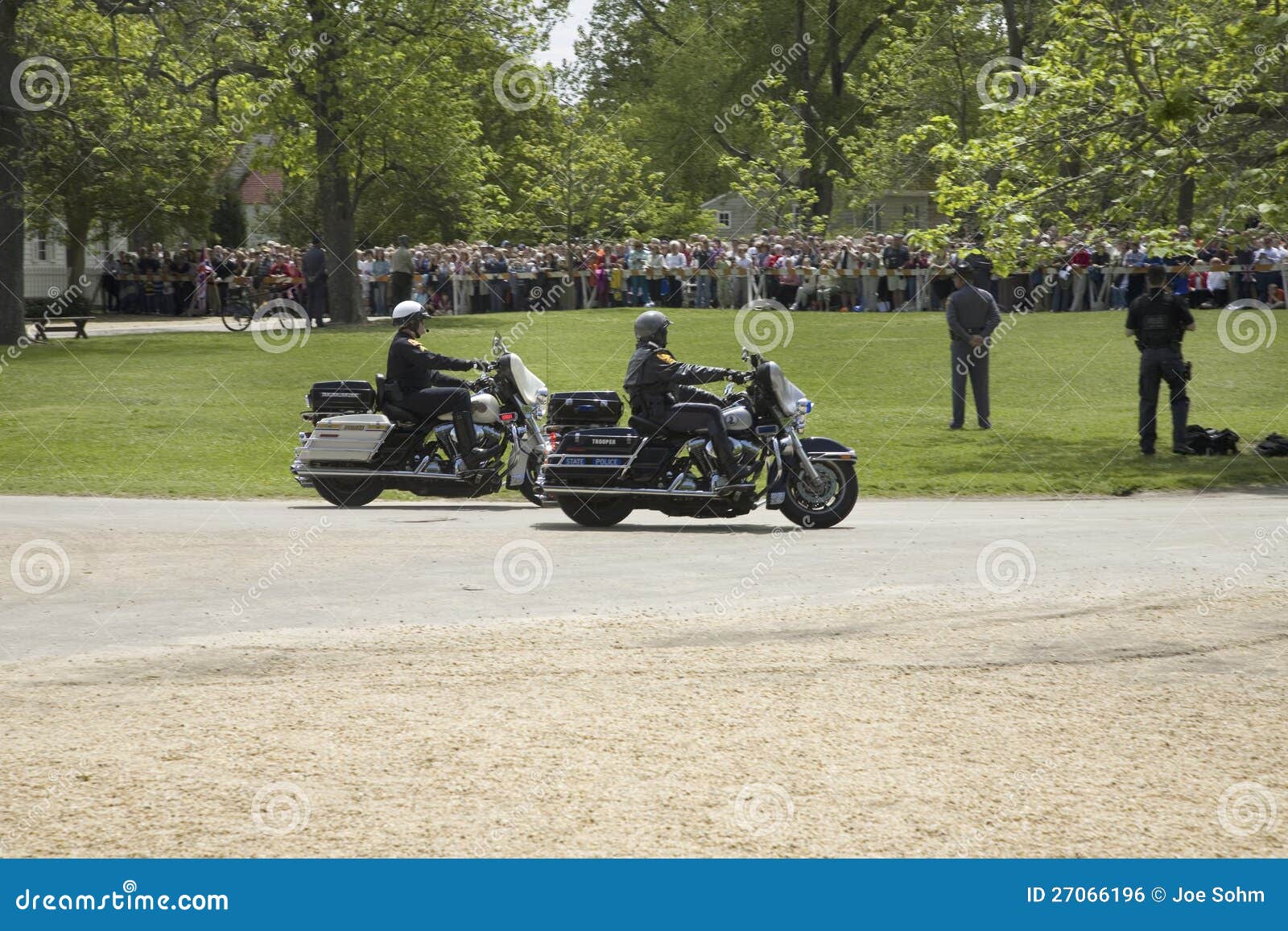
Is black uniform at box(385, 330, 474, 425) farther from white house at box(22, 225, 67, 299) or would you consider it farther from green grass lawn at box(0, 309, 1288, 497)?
white house at box(22, 225, 67, 299)

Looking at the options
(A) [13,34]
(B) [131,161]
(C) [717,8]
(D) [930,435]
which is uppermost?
(C) [717,8]

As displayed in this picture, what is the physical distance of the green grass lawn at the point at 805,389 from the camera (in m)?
Answer: 19.0

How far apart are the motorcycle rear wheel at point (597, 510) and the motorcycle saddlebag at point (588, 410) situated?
0.92 m

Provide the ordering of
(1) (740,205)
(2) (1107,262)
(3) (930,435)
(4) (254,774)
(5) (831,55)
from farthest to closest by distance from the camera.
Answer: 1. (1) (740,205)
2. (5) (831,55)
3. (2) (1107,262)
4. (3) (930,435)
5. (4) (254,774)

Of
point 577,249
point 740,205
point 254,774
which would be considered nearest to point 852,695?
point 254,774

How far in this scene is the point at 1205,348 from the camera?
30.7m

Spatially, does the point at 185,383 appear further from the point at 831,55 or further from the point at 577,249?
the point at 831,55

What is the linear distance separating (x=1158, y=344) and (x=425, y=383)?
889cm

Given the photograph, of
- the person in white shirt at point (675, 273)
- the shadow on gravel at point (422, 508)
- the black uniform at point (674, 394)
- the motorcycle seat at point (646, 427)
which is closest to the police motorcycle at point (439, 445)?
the shadow on gravel at point (422, 508)

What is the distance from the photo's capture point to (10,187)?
1374 inches

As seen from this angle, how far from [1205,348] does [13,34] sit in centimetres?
2474

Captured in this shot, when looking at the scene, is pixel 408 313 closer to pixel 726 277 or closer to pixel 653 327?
pixel 653 327

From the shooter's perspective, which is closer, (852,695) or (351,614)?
(852,695)

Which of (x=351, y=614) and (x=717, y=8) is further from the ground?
(x=717, y=8)
